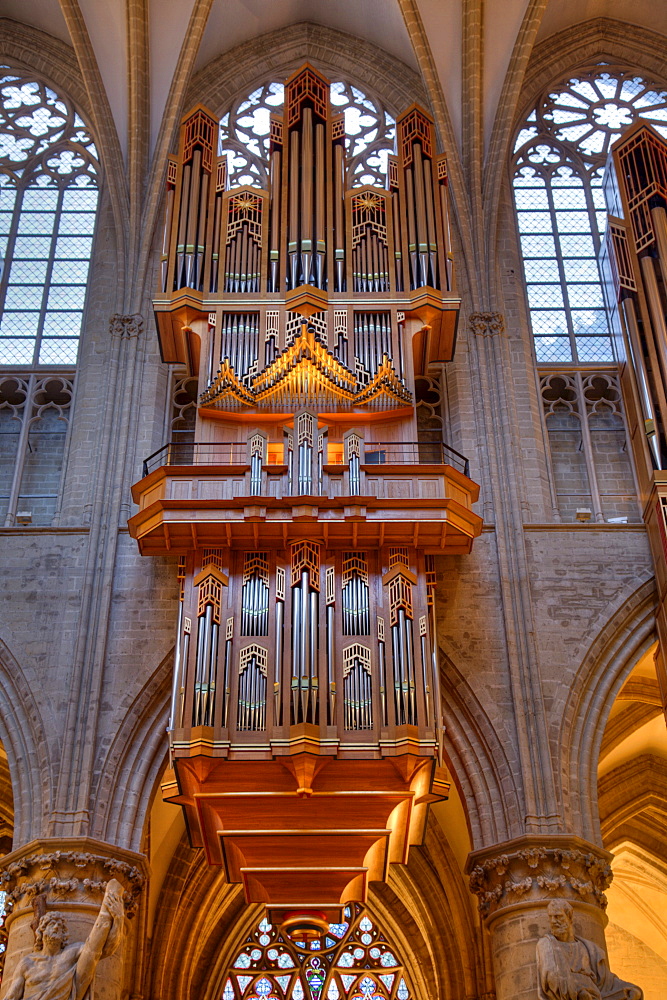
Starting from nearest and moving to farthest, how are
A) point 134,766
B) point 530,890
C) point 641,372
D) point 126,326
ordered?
point 530,890 < point 134,766 < point 641,372 < point 126,326

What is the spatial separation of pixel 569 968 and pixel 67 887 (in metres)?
5.59

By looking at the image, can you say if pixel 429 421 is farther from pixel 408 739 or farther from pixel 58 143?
pixel 58 143

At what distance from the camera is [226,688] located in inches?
585

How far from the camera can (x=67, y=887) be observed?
48.0 ft

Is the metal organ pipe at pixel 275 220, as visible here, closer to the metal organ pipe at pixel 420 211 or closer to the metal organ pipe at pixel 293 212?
the metal organ pipe at pixel 293 212

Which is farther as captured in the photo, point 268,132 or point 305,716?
point 268,132

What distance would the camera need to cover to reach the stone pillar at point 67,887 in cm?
1436

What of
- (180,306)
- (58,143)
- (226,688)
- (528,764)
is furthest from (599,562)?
(58,143)

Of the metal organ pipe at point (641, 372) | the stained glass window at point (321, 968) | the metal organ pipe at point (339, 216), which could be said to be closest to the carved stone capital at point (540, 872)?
the metal organ pipe at point (641, 372)

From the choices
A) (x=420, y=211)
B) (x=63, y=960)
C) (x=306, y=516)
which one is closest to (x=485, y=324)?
(x=420, y=211)

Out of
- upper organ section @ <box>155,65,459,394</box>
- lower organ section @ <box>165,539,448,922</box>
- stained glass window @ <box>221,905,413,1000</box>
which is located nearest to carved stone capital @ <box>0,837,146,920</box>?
lower organ section @ <box>165,539,448,922</box>

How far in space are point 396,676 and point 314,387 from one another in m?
4.23

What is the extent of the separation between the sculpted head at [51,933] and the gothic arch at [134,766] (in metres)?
1.51

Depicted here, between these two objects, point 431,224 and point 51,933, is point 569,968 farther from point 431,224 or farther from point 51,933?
point 431,224
